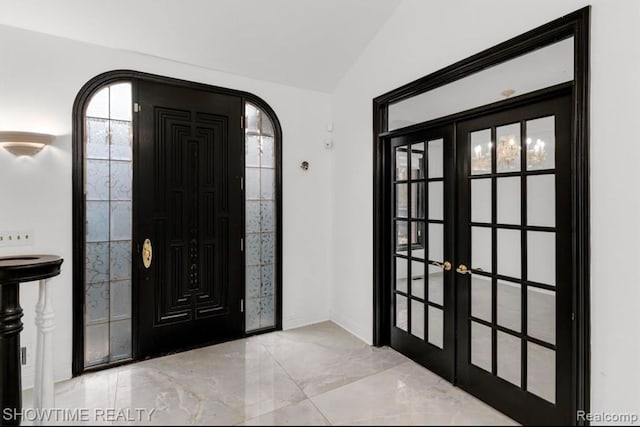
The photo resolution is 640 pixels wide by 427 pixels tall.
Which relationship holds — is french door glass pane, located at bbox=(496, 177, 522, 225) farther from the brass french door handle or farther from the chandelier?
the brass french door handle

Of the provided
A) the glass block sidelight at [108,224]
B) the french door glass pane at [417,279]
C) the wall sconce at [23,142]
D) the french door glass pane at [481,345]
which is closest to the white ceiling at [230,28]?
the glass block sidelight at [108,224]

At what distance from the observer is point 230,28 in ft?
8.71

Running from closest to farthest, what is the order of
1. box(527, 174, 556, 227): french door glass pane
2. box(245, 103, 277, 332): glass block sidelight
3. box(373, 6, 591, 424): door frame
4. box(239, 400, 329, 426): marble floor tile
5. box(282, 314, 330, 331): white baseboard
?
box(239, 400, 329, 426): marble floor tile, box(527, 174, 556, 227): french door glass pane, box(373, 6, 591, 424): door frame, box(245, 103, 277, 332): glass block sidelight, box(282, 314, 330, 331): white baseboard

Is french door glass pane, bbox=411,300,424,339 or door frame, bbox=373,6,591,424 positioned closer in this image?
door frame, bbox=373,6,591,424

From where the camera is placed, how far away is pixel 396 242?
290 cm

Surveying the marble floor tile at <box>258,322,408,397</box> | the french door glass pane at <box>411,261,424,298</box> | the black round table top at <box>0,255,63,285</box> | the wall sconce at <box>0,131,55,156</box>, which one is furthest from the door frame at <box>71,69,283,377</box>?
the french door glass pane at <box>411,261,424,298</box>

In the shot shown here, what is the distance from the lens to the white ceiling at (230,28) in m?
2.30

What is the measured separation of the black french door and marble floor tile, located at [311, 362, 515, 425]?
17 cm

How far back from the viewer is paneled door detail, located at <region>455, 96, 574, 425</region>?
1241mm

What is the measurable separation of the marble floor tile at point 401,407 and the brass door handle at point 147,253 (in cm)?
229

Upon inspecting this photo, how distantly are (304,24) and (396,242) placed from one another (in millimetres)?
2010

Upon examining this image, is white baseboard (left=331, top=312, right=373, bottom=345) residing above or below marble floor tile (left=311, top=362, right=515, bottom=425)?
below

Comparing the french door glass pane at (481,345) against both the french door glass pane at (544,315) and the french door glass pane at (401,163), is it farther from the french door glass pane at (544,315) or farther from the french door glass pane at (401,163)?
the french door glass pane at (401,163)

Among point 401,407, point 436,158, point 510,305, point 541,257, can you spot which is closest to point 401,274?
point 436,158
